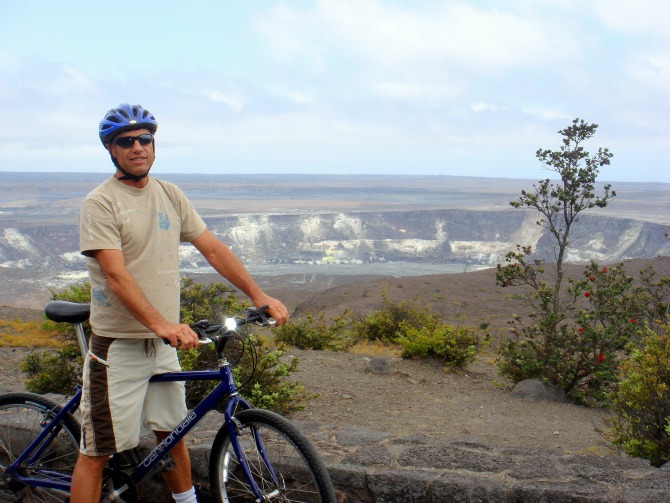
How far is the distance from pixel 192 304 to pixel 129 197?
16.7ft

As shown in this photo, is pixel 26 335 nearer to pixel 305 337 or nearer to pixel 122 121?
pixel 305 337

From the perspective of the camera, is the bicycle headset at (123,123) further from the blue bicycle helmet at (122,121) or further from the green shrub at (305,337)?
the green shrub at (305,337)

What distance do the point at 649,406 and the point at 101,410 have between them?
3670 mm

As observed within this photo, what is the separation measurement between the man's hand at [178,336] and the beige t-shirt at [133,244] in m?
0.22

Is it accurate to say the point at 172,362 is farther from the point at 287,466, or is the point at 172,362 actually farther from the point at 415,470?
the point at 415,470

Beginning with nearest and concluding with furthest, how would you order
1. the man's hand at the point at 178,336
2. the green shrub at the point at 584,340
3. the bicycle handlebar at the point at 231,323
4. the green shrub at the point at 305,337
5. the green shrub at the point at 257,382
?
the man's hand at the point at 178,336
the bicycle handlebar at the point at 231,323
the green shrub at the point at 257,382
the green shrub at the point at 584,340
the green shrub at the point at 305,337

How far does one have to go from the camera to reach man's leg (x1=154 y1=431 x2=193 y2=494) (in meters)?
3.07

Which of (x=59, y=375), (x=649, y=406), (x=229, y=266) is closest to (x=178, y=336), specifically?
(x=229, y=266)

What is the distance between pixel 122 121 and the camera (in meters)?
2.80

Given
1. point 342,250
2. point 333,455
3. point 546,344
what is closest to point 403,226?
point 342,250

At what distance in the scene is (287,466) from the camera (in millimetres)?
2836

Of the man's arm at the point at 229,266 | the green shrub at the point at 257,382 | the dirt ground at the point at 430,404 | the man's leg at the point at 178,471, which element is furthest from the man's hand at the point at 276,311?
the dirt ground at the point at 430,404

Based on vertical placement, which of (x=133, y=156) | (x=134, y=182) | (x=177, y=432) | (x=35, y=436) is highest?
(x=133, y=156)

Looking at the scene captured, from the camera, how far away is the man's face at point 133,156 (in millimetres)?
2807
